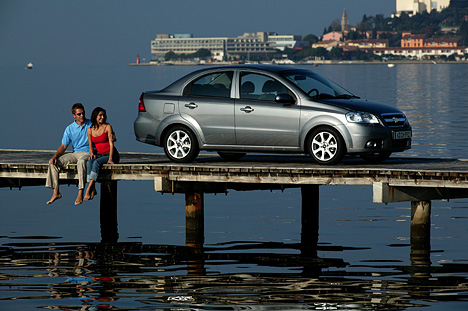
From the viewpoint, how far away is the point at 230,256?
17422mm

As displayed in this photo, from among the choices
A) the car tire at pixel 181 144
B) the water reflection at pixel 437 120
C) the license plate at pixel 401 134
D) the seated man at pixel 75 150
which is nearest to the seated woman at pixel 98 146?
the seated man at pixel 75 150

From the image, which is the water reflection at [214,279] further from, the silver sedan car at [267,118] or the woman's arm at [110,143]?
the silver sedan car at [267,118]

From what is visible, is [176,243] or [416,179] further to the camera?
[176,243]

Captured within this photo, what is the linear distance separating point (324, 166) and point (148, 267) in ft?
10.9

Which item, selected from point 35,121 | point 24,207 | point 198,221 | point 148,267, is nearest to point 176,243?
point 198,221

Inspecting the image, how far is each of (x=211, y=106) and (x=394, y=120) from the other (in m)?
3.14

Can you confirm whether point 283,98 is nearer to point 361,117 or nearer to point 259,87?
point 259,87

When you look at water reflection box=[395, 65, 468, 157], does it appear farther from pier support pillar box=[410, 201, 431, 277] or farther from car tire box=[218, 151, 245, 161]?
pier support pillar box=[410, 201, 431, 277]

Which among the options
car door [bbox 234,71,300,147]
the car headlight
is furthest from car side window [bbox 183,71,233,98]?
the car headlight

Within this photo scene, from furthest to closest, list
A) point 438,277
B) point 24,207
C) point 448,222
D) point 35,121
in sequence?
1. point 35,121
2. point 24,207
3. point 448,222
4. point 438,277

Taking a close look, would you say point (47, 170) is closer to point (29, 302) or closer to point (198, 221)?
point (198, 221)

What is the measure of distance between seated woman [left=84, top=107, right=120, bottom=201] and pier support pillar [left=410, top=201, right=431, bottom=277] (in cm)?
526

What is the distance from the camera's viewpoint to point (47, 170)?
17953 millimetres

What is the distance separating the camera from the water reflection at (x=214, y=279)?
13633mm
